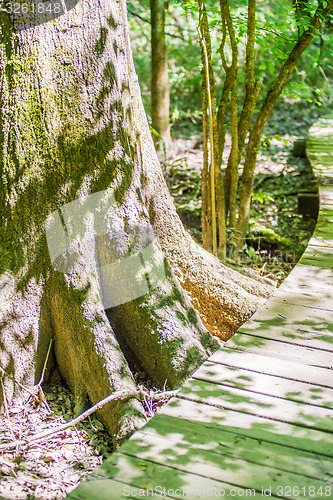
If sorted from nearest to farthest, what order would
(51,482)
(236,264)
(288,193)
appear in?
(51,482), (236,264), (288,193)

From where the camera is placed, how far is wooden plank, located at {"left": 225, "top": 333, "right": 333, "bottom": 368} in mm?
2740

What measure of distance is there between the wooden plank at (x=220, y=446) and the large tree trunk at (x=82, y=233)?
1.54ft

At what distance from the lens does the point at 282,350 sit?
2.84 metres

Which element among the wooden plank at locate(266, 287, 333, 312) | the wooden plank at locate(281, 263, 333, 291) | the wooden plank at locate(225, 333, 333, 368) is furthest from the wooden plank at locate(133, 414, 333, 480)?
the wooden plank at locate(281, 263, 333, 291)

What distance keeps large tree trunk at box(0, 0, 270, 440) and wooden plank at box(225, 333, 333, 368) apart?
30 cm

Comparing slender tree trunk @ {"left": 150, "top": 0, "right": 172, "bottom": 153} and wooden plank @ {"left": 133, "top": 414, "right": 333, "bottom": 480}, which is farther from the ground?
slender tree trunk @ {"left": 150, "top": 0, "right": 172, "bottom": 153}

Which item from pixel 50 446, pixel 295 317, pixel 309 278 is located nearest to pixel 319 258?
pixel 309 278

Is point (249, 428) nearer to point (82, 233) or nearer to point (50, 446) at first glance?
point (50, 446)

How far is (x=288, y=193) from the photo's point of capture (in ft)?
26.9

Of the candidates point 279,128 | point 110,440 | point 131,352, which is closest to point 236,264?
point 131,352

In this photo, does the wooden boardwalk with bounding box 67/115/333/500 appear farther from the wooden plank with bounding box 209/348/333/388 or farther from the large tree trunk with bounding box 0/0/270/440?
the large tree trunk with bounding box 0/0/270/440

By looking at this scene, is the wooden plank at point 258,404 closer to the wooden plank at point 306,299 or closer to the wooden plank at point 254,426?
the wooden plank at point 254,426

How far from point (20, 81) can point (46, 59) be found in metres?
0.19

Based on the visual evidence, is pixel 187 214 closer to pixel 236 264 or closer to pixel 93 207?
pixel 236 264
